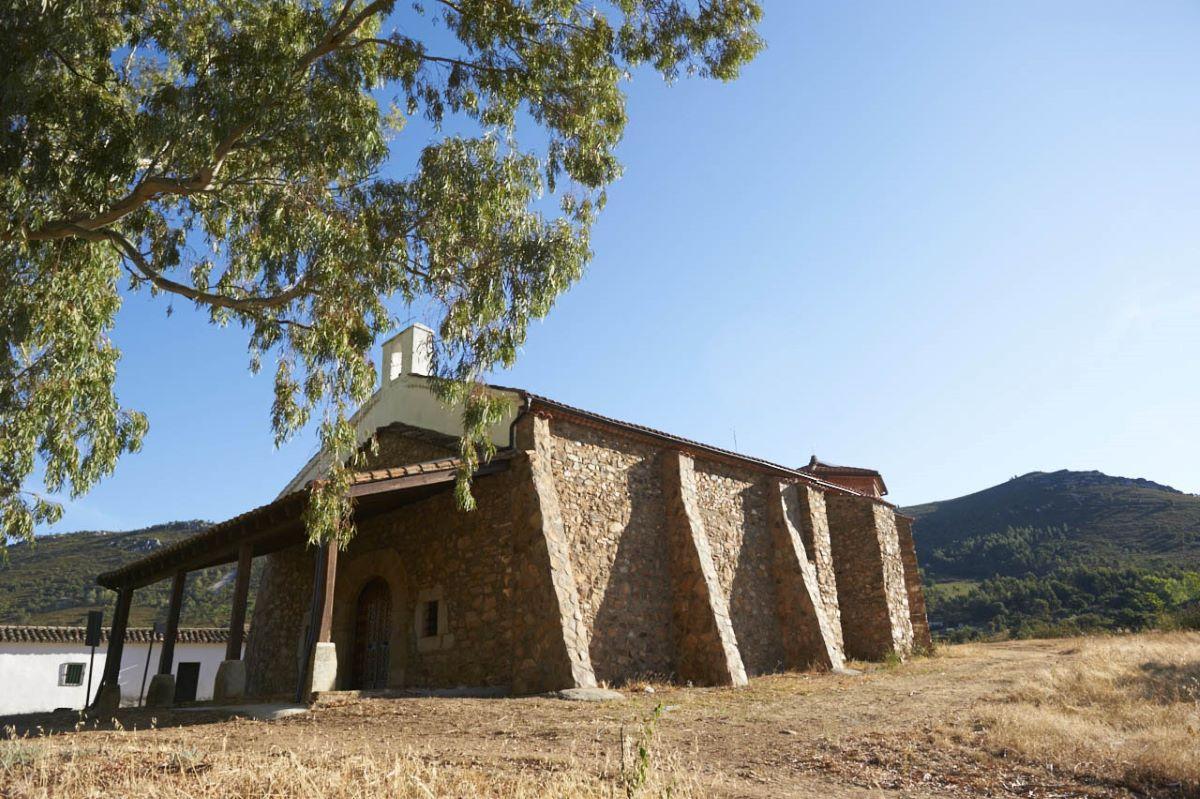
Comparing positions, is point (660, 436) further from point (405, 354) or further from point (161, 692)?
point (161, 692)

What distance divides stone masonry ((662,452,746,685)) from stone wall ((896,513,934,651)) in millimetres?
7817

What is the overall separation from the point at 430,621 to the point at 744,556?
616 cm

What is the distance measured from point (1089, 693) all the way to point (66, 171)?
40.5ft

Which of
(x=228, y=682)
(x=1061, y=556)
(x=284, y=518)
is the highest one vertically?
(x=1061, y=556)

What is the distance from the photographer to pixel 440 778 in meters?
4.81

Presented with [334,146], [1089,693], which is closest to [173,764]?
[334,146]

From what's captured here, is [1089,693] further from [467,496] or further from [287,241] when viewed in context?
[287,241]

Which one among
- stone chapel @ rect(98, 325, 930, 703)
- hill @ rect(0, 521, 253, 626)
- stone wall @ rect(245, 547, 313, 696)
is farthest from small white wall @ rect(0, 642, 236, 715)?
stone chapel @ rect(98, 325, 930, 703)

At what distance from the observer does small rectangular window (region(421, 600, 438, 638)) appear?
12023mm

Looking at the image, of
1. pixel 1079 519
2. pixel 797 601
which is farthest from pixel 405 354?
pixel 1079 519

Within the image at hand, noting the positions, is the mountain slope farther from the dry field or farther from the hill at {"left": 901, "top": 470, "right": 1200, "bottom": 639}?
the dry field

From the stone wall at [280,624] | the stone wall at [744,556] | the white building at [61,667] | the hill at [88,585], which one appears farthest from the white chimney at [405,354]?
the hill at [88,585]

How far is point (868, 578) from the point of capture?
17.3 m

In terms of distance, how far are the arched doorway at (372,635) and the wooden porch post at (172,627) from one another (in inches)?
118
